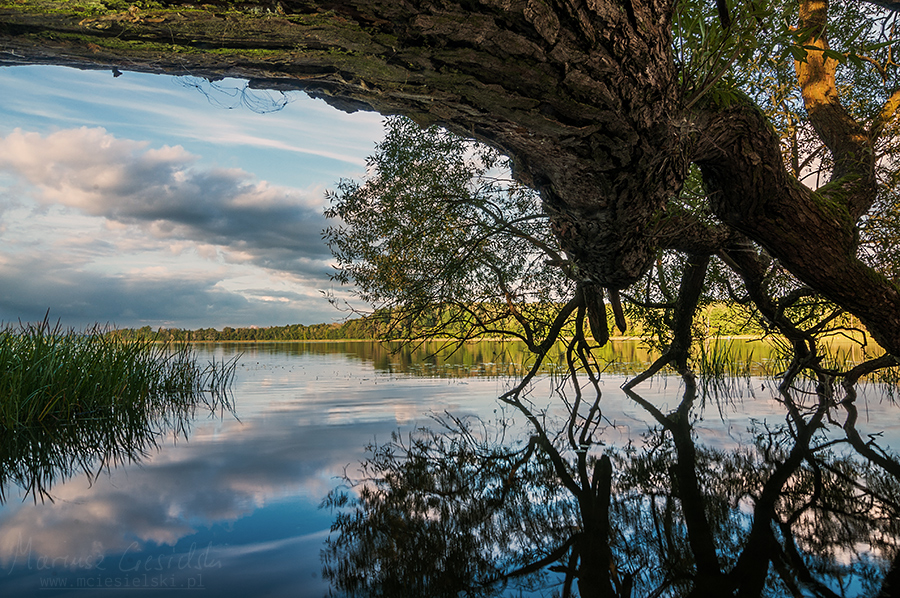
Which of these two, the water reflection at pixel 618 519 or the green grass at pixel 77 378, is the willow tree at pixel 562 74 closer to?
the water reflection at pixel 618 519

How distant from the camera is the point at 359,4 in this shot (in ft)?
6.71

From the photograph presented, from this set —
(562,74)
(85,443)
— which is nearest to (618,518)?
(562,74)

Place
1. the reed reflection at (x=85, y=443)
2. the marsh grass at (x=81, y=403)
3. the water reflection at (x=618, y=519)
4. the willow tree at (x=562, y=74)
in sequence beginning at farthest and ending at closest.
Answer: the marsh grass at (x=81, y=403), the reed reflection at (x=85, y=443), the water reflection at (x=618, y=519), the willow tree at (x=562, y=74)

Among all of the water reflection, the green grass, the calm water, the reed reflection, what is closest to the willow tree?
the water reflection

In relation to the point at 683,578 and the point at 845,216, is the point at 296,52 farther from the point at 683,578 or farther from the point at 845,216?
the point at 845,216

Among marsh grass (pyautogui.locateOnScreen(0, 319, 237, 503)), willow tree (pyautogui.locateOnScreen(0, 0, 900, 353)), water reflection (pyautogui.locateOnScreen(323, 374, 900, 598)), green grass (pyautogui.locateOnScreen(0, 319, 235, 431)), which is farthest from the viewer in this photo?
green grass (pyautogui.locateOnScreen(0, 319, 235, 431))

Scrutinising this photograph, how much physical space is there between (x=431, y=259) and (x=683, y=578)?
5160mm

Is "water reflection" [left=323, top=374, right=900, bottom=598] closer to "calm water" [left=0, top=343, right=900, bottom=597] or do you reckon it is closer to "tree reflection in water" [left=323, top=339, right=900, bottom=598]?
"tree reflection in water" [left=323, top=339, right=900, bottom=598]

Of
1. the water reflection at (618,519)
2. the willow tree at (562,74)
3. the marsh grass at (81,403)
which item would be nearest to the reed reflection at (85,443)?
the marsh grass at (81,403)

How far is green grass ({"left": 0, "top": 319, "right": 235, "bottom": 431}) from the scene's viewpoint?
6.08 m

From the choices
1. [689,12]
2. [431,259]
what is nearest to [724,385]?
[431,259]

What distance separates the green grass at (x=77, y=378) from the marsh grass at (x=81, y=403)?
0.01m

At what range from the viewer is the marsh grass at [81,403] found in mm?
4508

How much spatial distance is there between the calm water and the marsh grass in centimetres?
30
